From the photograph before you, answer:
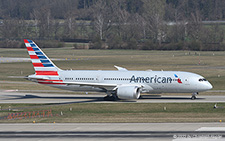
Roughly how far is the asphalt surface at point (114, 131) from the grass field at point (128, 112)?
2.48 m

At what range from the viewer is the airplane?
174 ft

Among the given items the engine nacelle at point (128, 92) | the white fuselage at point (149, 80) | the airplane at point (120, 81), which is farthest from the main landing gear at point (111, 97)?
the engine nacelle at point (128, 92)

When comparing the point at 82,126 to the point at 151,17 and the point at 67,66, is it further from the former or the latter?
the point at 151,17

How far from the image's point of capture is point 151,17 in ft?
597

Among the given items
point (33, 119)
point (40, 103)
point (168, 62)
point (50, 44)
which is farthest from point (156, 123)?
point (50, 44)

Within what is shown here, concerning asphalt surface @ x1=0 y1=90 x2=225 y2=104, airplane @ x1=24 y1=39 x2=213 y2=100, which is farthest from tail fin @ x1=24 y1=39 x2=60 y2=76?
asphalt surface @ x1=0 y1=90 x2=225 y2=104

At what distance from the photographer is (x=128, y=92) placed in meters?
52.1

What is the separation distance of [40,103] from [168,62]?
60.7m

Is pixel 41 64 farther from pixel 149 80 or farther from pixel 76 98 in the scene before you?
pixel 149 80

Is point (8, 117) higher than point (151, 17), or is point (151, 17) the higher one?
point (151, 17)

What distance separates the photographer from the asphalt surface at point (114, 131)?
32.2m

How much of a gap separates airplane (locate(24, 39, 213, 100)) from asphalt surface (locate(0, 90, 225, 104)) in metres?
1.30

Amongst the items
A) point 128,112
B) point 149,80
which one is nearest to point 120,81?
point 149,80

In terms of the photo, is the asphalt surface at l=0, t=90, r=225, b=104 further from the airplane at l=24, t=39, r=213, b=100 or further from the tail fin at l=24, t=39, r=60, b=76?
the tail fin at l=24, t=39, r=60, b=76
